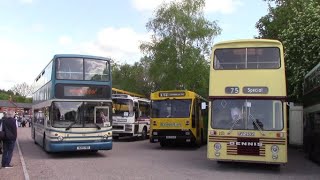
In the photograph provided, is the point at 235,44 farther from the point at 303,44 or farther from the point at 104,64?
the point at 303,44

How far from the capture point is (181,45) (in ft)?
144

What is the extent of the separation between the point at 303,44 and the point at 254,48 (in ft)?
27.5

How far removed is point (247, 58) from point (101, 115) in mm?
6442

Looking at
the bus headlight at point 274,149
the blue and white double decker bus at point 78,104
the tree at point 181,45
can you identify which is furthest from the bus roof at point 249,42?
the tree at point 181,45

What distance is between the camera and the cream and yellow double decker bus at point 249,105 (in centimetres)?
1430

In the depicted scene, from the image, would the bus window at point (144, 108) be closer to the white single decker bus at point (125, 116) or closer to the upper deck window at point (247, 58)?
the white single decker bus at point (125, 116)

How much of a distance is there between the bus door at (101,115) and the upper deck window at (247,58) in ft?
17.6

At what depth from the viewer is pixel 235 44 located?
1546cm

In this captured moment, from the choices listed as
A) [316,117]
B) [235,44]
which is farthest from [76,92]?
[316,117]

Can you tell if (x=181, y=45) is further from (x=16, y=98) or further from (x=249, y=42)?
(x=16, y=98)

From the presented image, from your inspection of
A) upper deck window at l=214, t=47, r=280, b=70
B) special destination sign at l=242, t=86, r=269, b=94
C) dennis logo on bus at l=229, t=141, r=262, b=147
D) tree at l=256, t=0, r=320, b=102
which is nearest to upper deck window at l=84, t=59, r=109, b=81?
upper deck window at l=214, t=47, r=280, b=70

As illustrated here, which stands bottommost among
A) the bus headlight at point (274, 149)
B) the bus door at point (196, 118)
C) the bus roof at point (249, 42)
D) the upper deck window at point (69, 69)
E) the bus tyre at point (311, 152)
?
the bus tyre at point (311, 152)

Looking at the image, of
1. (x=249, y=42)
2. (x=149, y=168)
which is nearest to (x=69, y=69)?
(x=149, y=168)

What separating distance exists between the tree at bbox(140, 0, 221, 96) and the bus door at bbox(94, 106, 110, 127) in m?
24.9
